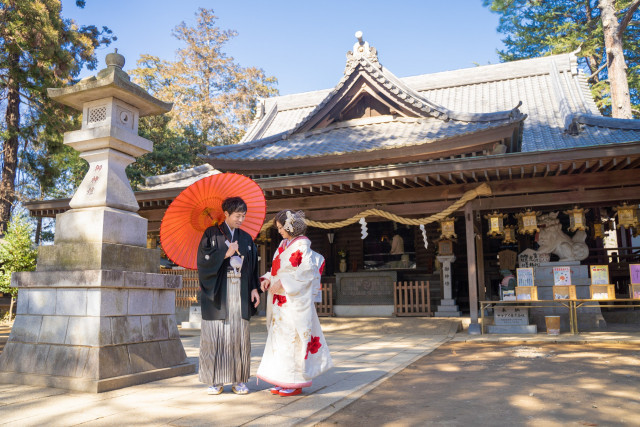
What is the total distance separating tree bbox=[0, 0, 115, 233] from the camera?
12617mm

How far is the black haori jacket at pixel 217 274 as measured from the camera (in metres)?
4.25

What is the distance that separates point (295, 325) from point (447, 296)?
393 inches

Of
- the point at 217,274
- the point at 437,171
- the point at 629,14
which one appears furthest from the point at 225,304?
the point at 629,14

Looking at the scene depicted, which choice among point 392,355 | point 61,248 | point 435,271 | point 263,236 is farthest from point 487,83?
point 61,248

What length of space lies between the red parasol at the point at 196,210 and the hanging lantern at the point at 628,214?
8.08 metres

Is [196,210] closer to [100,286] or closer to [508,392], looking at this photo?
[100,286]

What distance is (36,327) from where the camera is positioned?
4.86 meters

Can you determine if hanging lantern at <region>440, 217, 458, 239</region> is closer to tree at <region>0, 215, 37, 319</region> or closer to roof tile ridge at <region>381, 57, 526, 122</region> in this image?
roof tile ridge at <region>381, 57, 526, 122</region>

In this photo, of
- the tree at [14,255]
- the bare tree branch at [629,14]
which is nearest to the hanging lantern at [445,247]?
the bare tree branch at [629,14]

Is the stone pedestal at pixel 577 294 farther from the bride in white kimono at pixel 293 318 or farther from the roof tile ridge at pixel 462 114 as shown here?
the bride in white kimono at pixel 293 318

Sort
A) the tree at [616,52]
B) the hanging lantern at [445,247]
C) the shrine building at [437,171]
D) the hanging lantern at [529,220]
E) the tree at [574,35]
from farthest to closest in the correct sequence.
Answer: the tree at [574,35] → the tree at [616,52] → the hanging lantern at [445,247] → the hanging lantern at [529,220] → the shrine building at [437,171]

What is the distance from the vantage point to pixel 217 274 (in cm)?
430

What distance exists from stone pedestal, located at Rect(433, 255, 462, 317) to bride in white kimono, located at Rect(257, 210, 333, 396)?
926cm

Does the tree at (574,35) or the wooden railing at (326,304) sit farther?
the tree at (574,35)
